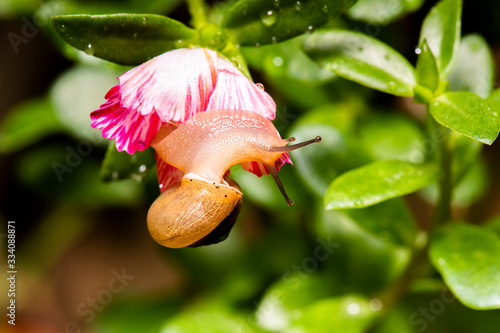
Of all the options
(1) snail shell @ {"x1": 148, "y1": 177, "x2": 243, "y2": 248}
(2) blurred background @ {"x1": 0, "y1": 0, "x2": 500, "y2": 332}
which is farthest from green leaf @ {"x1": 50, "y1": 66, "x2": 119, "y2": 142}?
(1) snail shell @ {"x1": 148, "y1": 177, "x2": 243, "y2": 248}

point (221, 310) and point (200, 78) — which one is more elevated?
point (200, 78)

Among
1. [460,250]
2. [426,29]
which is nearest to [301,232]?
[460,250]

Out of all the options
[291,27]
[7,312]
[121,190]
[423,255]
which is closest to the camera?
[291,27]

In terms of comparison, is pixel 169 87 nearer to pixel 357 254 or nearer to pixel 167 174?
pixel 167 174

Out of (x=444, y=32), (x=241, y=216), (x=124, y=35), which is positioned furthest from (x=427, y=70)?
(x=241, y=216)

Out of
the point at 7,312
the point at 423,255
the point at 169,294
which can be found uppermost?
the point at 423,255

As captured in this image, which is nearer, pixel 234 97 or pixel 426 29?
pixel 234 97

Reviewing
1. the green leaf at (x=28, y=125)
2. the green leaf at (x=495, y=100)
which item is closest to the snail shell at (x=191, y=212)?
the green leaf at (x=495, y=100)

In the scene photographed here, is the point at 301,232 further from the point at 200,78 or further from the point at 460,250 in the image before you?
the point at 200,78
